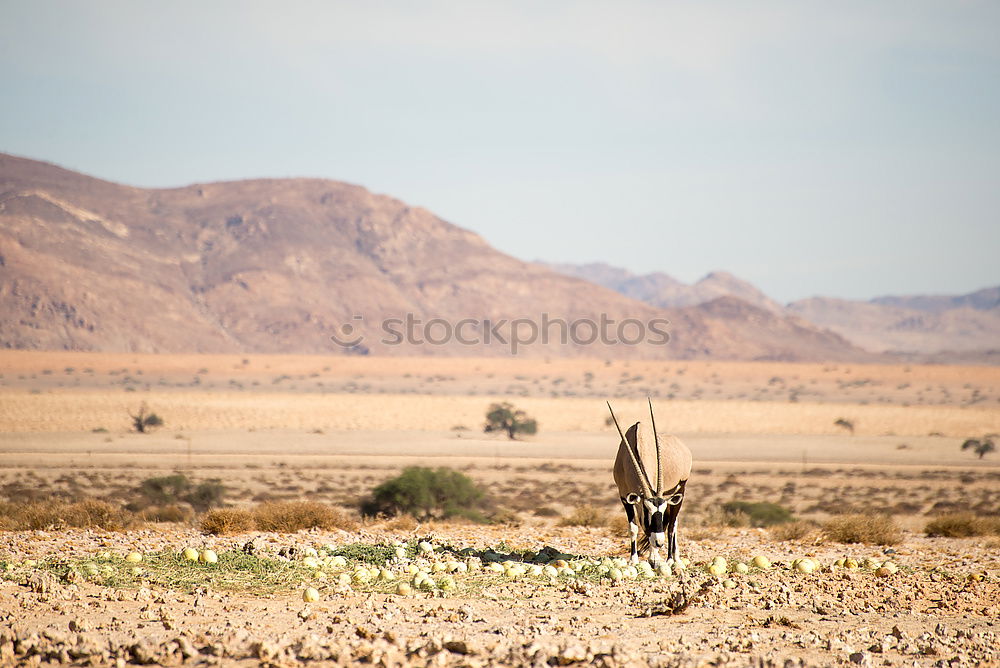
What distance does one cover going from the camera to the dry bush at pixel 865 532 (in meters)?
14.5

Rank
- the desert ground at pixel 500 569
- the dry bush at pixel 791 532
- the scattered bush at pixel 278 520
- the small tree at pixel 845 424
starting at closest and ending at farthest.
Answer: the desert ground at pixel 500 569
the scattered bush at pixel 278 520
the dry bush at pixel 791 532
the small tree at pixel 845 424

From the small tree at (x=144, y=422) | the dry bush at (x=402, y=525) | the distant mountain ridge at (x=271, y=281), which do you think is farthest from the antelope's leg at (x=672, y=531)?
the distant mountain ridge at (x=271, y=281)

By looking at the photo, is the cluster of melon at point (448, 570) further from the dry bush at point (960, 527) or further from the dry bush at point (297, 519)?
the dry bush at point (960, 527)

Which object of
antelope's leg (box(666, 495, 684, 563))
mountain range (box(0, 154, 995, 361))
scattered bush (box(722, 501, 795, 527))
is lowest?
scattered bush (box(722, 501, 795, 527))

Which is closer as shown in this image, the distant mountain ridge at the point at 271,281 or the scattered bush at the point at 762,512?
the scattered bush at the point at 762,512

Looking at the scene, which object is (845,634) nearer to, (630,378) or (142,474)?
(142,474)

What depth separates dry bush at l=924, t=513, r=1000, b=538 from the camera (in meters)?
15.8

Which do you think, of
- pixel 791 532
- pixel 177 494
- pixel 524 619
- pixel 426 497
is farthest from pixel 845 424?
pixel 524 619

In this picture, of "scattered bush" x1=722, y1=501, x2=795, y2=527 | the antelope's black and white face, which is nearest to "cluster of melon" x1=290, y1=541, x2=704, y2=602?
the antelope's black and white face

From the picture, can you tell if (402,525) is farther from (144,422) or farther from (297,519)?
(144,422)

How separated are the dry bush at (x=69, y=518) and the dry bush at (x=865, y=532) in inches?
436

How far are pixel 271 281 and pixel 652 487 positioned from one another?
134m

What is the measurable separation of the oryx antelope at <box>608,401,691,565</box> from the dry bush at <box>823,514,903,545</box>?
15.7 ft

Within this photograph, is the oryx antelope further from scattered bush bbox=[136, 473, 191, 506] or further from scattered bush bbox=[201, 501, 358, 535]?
scattered bush bbox=[136, 473, 191, 506]
